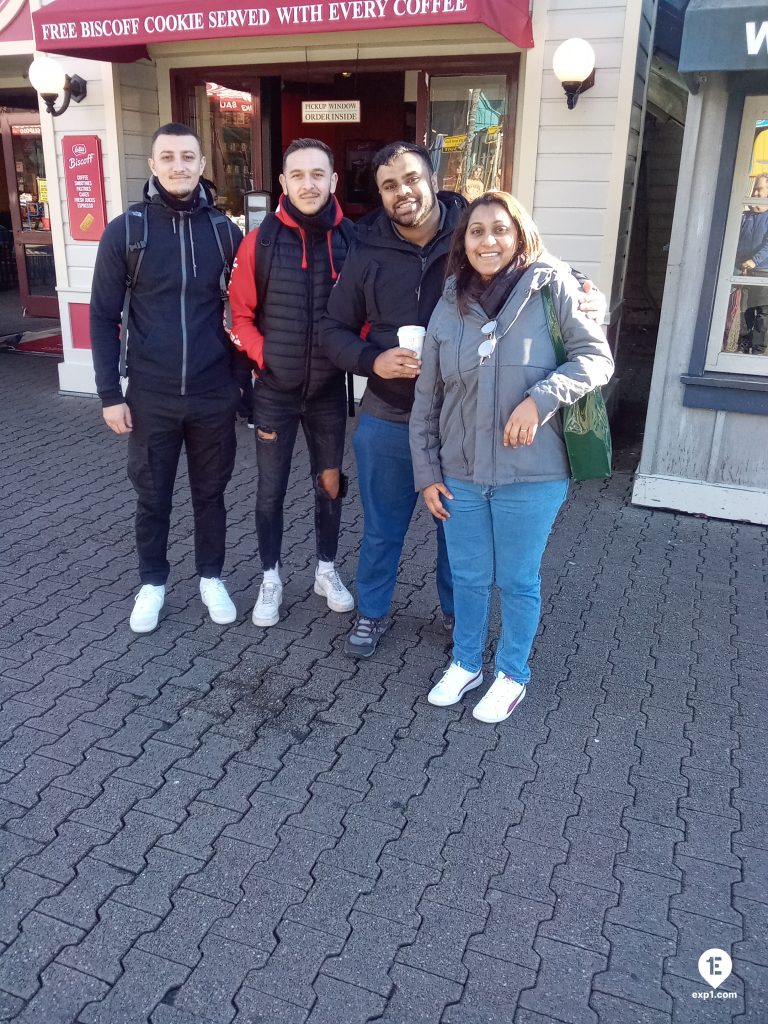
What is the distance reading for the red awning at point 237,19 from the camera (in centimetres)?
491

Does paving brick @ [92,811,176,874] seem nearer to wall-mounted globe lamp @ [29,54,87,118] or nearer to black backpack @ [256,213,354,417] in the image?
black backpack @ [256,213,354,417]

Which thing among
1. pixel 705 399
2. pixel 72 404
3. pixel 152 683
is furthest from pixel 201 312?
pixel 72 404

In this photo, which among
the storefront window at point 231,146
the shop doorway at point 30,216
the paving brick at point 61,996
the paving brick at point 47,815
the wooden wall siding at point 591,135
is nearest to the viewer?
the paving brick at point 61,996

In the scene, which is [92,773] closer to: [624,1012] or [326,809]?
[326,809]

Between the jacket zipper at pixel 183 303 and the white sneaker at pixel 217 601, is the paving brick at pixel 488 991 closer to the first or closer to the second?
the white sneaker at pixel 217 601

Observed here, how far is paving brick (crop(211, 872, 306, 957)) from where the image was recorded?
7.25ft

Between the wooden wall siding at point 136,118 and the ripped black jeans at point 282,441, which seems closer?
the ripped black jeans at point 282,441

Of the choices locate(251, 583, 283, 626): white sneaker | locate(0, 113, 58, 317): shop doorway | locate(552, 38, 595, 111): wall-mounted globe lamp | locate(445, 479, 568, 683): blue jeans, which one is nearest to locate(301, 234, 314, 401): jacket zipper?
locate(445, 479, 568, 683): blue jeans

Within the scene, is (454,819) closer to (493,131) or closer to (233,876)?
(233,876)

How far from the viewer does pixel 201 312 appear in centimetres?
339

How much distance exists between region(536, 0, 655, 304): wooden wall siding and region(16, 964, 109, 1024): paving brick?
4.99 meters

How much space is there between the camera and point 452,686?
3.23m

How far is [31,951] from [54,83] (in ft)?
21.7

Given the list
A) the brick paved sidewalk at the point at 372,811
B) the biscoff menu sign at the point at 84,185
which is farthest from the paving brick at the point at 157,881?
the biscoff menu sign at the point at 84,185
